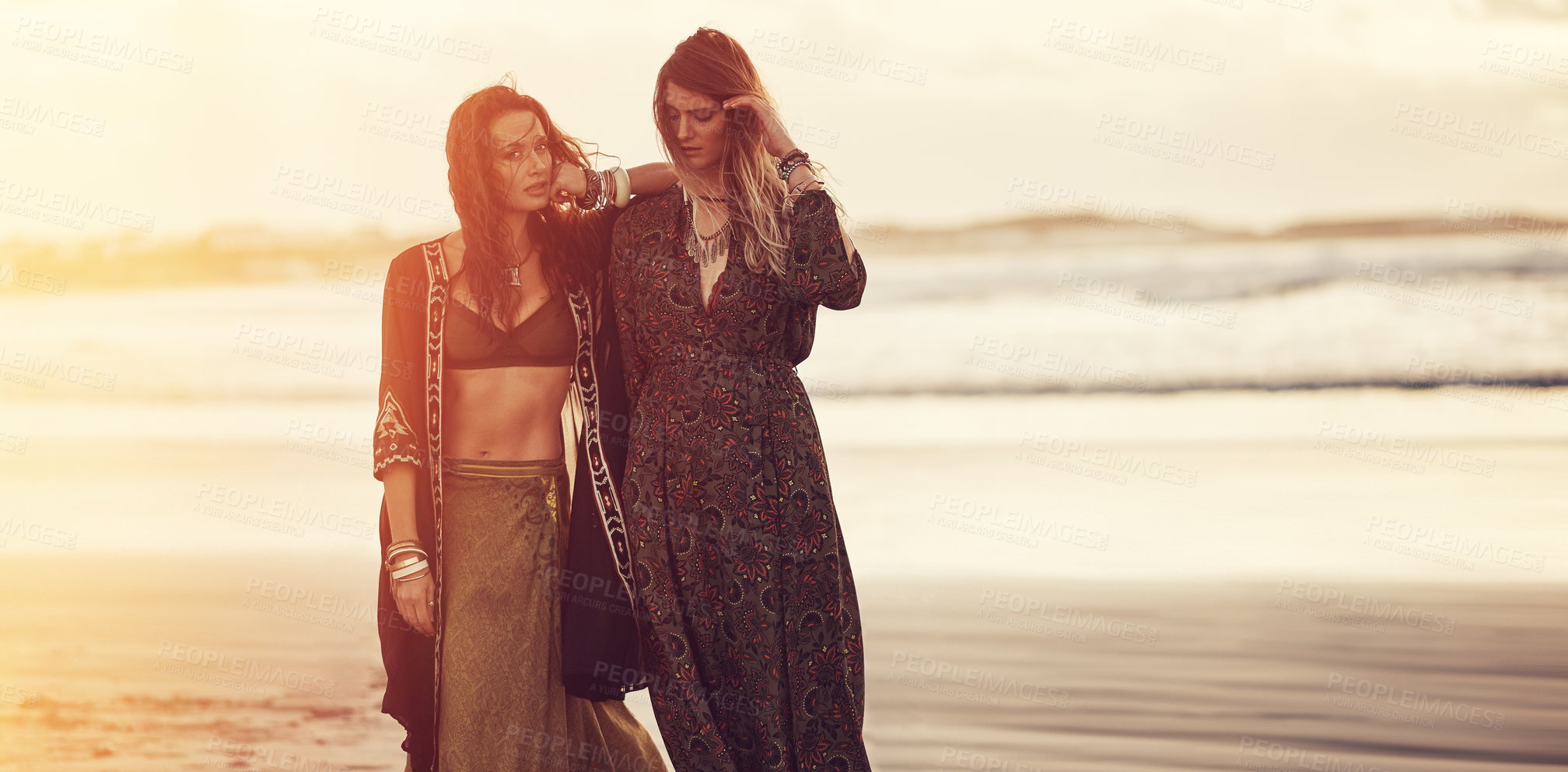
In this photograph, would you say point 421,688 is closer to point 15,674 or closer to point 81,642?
point 15,674

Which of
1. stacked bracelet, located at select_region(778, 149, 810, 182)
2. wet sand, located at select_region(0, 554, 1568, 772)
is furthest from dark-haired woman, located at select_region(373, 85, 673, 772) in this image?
wet sand, located at select_region(0, 554, 1568, 772)

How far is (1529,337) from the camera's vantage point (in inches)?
367

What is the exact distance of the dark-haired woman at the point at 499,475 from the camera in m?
2.39

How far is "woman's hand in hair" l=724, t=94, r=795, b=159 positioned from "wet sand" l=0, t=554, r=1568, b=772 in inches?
67.6

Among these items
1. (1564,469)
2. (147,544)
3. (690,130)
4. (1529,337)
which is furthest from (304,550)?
(1529,337)

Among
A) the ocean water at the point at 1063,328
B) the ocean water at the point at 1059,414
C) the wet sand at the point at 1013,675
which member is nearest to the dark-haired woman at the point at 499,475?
the wet sand at the point at 1013,675

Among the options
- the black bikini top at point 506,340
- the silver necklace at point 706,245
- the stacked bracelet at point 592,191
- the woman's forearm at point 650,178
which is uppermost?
the woman's forearm at point 650,178

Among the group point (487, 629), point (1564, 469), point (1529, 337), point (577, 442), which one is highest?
point (1529, 337)

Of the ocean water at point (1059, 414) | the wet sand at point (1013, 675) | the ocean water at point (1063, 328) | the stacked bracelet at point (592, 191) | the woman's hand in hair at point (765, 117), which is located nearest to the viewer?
the woman's hand in hair at point (765, 117)

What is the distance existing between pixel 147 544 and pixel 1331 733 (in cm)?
486

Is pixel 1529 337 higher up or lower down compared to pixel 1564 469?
higher up

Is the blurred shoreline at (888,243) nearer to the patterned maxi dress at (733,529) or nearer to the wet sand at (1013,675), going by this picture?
the wet sand at (1013,675)

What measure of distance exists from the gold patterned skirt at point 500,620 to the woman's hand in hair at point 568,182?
1.53ft

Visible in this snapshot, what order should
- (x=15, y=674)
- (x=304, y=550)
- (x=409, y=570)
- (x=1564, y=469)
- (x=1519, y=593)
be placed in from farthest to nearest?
(x=1564, y=469), (x=304, y=550), (x=1519, y=593), (x=15, y=674), (x=409, y=570)
